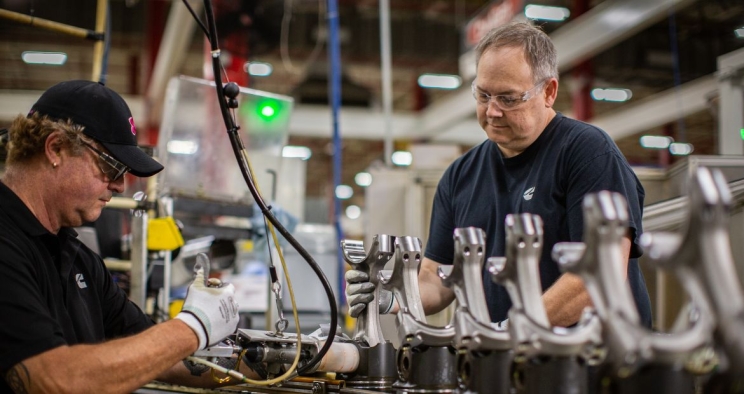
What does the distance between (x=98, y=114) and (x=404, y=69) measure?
10817 mm

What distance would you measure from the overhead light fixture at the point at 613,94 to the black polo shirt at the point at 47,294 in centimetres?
991

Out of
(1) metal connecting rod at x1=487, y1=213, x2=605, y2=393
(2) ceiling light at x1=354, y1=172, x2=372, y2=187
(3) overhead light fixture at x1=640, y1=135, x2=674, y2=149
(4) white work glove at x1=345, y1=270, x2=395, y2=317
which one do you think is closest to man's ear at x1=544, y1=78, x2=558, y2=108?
(4) white work glove at x1=345, y1=270, x2=395, y2=317

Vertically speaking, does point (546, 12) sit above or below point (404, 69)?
below

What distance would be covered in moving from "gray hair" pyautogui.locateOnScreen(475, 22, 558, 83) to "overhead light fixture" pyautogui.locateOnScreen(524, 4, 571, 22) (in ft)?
13.6

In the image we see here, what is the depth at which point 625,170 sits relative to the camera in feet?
5.38

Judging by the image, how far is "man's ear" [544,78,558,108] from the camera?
1.80 meters

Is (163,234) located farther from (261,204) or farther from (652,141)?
(652,141)

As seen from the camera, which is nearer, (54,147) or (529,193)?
(54,147)

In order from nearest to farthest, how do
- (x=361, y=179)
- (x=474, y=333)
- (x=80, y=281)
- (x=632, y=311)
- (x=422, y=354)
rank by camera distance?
(x=632, y=311), (x=474, y=333), (x=422, y=354), (x=80, y=281), (x=361, y=179)

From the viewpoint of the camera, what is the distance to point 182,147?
10.5ft

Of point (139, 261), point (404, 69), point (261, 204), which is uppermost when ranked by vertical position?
point (404, 69)

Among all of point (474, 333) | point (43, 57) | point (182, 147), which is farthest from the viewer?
point (43, 57)

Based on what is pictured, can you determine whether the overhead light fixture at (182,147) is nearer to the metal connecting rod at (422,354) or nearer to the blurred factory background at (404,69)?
the blurred factory background at (404,69)

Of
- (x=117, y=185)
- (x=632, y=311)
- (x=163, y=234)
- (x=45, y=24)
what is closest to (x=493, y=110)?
(x=117, y=185)
